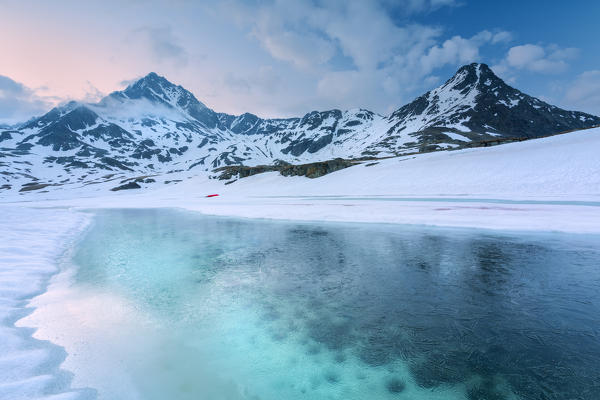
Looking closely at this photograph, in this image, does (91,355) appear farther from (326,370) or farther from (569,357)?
(569,357)

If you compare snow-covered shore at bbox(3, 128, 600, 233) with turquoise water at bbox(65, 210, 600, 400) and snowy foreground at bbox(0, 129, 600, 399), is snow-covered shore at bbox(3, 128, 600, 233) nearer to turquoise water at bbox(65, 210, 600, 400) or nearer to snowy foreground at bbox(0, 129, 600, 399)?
snowy foreground at bbox(0, 129, 600, 399)

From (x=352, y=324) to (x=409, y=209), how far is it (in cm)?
1582

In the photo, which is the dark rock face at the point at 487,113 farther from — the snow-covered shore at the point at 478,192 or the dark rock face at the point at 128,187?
the dark rock face at the point at 128,187

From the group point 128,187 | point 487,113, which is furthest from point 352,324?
point 487,113

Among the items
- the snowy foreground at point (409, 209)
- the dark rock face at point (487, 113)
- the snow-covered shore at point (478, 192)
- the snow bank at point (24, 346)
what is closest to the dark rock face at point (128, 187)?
the snowy foreground at point (409, 209)

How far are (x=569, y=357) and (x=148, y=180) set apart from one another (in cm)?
11076

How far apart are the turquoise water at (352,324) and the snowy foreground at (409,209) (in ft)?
2.39

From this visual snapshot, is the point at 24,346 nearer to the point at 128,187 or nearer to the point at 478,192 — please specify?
the point at 478,192

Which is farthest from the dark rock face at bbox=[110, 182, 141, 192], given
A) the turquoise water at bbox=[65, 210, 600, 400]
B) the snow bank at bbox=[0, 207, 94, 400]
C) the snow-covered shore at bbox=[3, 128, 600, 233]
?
the turquoise water at bbox=[65, 210, 600, 400]

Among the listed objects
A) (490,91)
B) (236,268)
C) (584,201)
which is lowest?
(236,268)

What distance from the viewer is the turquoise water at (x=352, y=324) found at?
3588 millimetres

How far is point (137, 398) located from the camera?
3412 mm

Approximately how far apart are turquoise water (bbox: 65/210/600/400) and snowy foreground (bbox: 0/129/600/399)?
2.39 feet

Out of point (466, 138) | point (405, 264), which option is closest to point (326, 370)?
point (405, 264)
